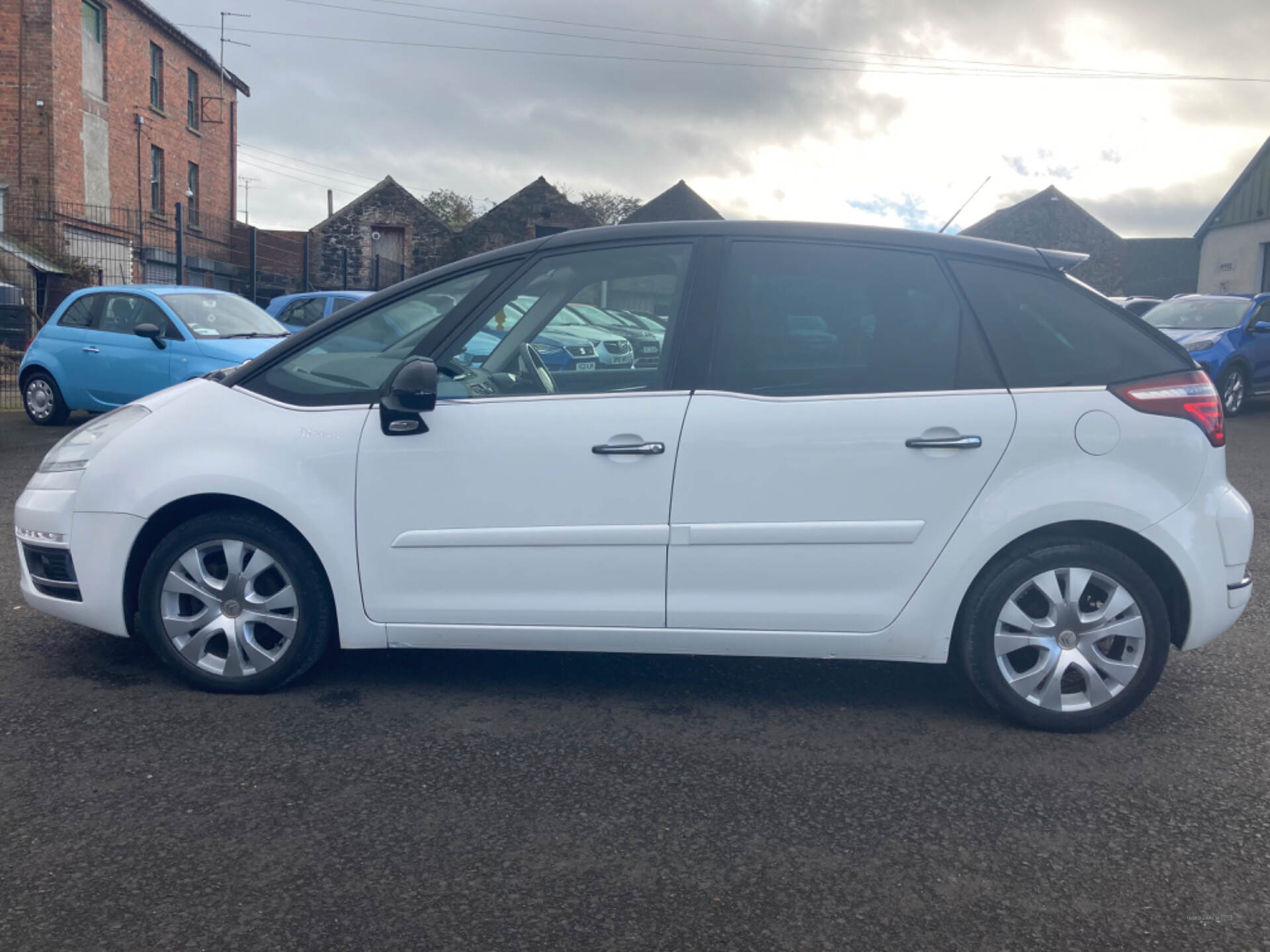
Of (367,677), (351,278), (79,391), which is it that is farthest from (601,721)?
(351,278)

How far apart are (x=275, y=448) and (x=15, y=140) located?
80.1 ft

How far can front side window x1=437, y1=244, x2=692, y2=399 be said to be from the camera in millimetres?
3984

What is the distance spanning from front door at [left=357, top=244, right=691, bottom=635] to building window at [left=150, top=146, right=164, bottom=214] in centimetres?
2972

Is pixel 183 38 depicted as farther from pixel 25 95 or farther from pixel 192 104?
pixel 25 95

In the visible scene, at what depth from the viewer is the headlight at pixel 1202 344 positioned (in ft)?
51.9

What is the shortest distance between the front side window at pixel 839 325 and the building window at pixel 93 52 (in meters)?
26.6

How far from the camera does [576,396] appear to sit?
155 inches

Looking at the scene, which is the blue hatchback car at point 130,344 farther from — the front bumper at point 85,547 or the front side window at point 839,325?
the front side window at point 839,325

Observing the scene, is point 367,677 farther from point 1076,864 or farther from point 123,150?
point 123,150

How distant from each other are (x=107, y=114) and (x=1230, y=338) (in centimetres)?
2488

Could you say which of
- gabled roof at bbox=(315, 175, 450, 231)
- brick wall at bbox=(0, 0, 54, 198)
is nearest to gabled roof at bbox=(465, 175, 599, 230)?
gabled roof at bbox=(315, 175, 450, 231)

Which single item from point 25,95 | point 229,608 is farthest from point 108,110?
point 229,608

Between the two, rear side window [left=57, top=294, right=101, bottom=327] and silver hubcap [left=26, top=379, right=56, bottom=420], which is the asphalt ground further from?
silver hubcap [left=26, top=379, right=56, bottom=420]

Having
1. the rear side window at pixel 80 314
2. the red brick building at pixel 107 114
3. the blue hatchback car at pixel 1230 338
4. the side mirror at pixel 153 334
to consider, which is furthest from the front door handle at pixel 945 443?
the red brick building at pixel 107 114
